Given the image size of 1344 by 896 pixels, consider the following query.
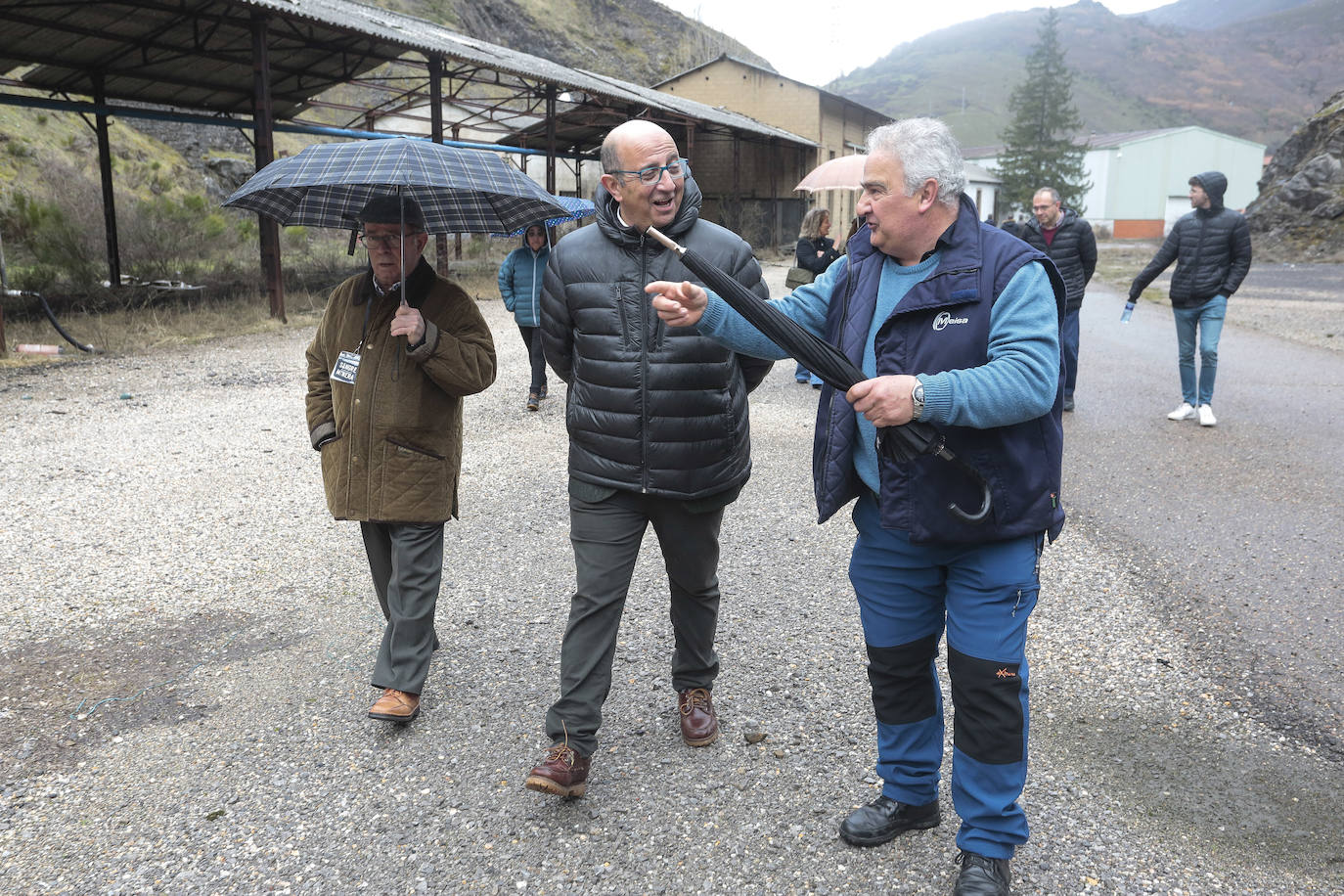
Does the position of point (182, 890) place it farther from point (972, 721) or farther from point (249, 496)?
point (249, 496)

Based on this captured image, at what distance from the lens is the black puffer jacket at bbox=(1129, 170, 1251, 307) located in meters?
7.75

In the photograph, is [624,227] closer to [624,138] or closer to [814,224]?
[624,138]

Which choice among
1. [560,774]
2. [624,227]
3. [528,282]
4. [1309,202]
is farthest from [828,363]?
[1309,202]

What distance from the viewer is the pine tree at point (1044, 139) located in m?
70.5

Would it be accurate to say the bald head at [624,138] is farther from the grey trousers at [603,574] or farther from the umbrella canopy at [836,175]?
the umbrella canopy at [836,175]

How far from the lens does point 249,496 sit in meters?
6.21

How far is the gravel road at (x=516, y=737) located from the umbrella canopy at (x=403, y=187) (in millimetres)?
A: 1787

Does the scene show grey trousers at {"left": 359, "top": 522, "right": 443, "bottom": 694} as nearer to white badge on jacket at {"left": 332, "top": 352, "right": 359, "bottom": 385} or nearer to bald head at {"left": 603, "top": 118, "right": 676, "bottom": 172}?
white badge on jacket at {"left": 332, "top": 352, "right": 359, "bottom": 385}

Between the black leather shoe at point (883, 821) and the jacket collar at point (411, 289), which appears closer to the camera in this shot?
the black leather shoe at point (883, 821)

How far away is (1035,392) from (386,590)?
2.52 m

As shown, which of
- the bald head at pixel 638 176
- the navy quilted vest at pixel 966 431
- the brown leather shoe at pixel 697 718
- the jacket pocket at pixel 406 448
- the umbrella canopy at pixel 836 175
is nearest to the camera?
the navy quilted vest at pixel 966 431

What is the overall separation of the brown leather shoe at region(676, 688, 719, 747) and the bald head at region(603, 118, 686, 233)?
1.61m

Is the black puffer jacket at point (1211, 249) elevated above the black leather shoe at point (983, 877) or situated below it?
above

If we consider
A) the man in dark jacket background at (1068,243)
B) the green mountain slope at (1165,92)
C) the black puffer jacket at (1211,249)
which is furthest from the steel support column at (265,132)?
the green mountain slope at (1165,92)
